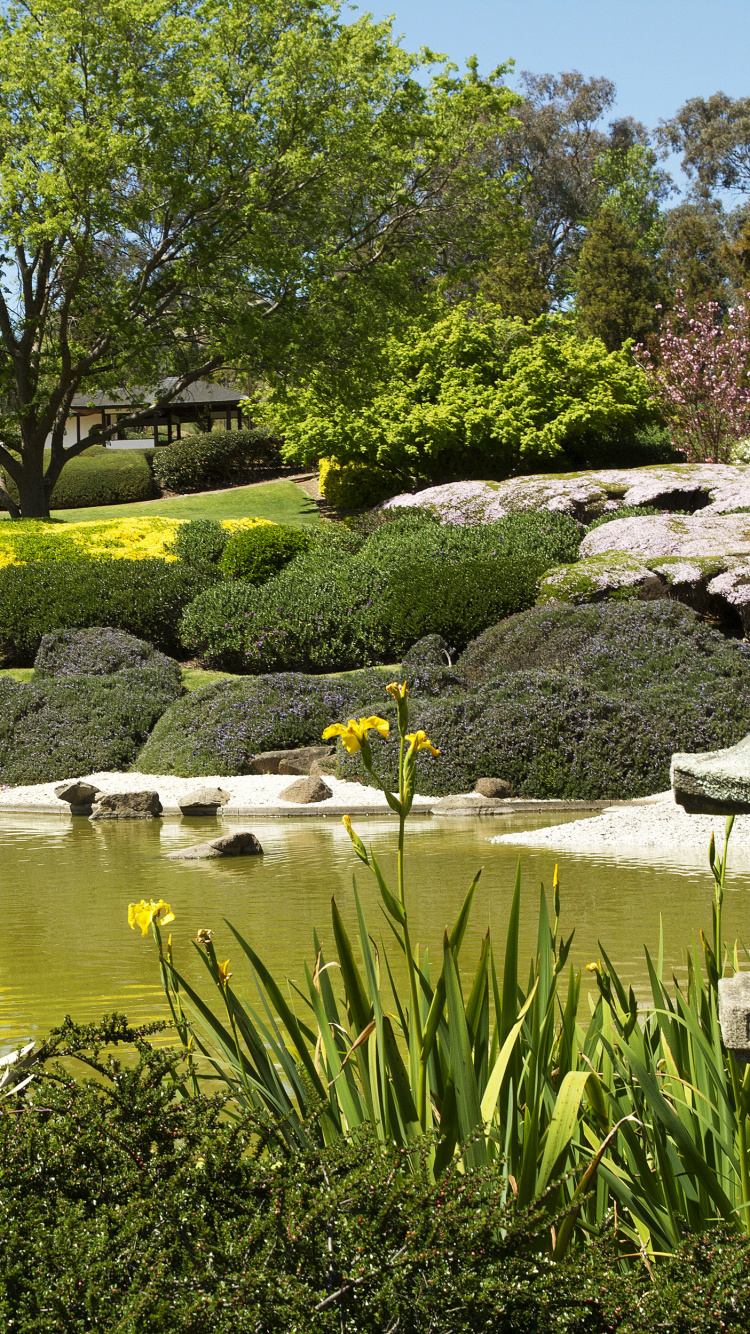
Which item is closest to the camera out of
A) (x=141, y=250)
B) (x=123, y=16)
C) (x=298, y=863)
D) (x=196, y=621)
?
(x=298, y=863)

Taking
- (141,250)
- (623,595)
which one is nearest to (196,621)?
(623,595)

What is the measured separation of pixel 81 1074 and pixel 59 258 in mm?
21115

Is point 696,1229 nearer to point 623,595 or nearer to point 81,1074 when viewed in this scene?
point 81,1074

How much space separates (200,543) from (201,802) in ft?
29.4

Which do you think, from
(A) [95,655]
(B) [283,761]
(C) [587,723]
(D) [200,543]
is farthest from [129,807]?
(D) [200,543]

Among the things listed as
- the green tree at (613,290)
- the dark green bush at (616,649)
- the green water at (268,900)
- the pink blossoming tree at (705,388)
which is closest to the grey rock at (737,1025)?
the green water at (268,900)

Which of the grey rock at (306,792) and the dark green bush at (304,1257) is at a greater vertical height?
the dark green bush at (304,1257)

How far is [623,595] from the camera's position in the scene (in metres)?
13.8

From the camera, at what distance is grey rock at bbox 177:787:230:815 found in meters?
9.51

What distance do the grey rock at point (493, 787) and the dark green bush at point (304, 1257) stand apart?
7432 mm

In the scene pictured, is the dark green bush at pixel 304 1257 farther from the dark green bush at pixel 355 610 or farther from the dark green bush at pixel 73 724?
the dark green bush at pixel 355 610

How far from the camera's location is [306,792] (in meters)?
9.48

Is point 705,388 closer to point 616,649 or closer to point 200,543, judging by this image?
point 200,543

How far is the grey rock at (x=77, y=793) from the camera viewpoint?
985 cm
